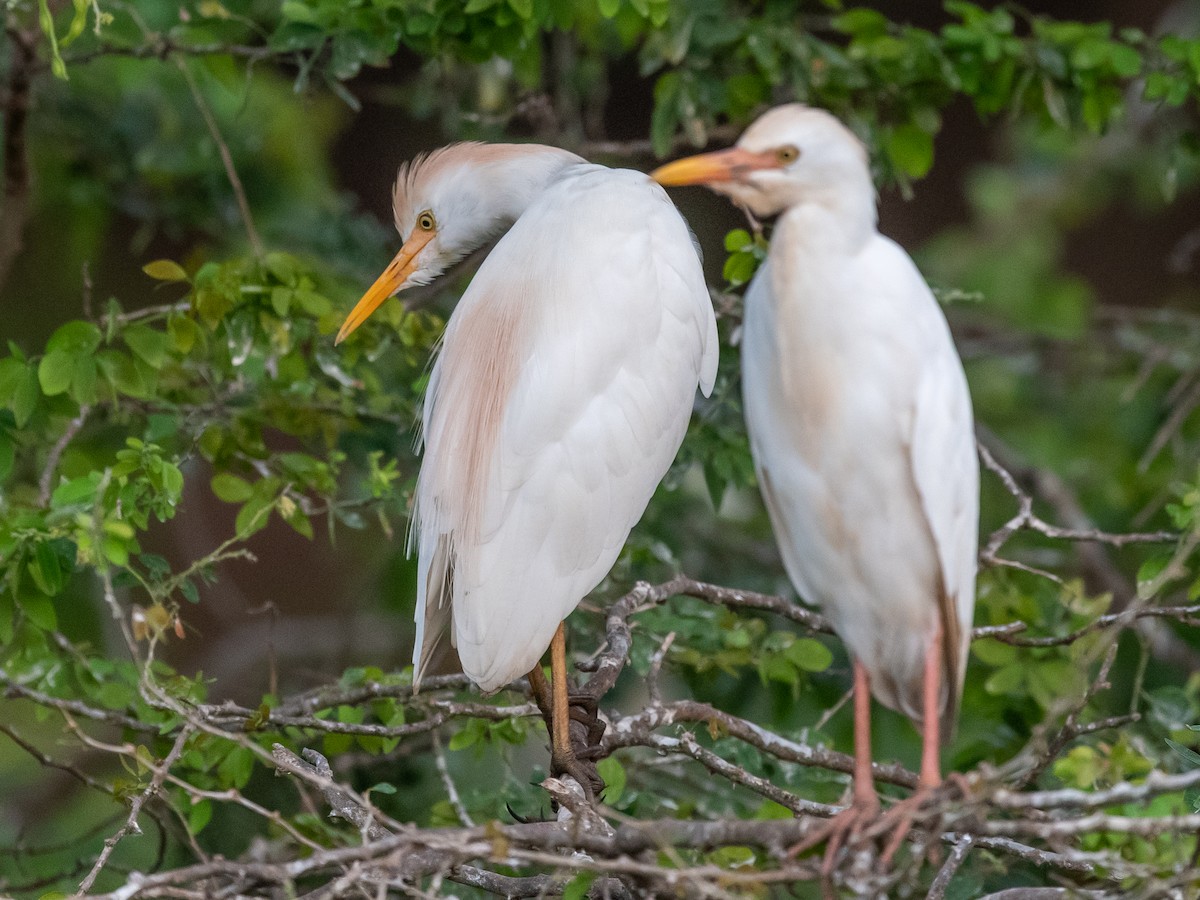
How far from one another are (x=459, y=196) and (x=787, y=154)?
3.64ft

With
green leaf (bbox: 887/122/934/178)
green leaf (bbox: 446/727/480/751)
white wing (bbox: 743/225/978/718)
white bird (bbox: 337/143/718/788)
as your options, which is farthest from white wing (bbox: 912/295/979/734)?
green leaf (bbox: 887/122/934/178)

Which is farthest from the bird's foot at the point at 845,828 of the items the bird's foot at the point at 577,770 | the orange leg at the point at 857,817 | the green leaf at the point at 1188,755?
the bird's foot at the point at 577,770

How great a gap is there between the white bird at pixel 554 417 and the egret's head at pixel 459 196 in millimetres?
244

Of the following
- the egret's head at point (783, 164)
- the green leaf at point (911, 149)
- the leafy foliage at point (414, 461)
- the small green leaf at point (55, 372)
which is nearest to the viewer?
the egret's head at point (783, 164)

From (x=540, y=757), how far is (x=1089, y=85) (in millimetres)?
2187

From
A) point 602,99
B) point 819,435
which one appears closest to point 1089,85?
point 602,99

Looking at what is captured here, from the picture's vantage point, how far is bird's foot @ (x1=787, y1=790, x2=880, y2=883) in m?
1.47

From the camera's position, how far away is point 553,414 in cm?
206

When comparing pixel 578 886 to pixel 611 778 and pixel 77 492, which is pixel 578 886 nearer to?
pixel 611 778

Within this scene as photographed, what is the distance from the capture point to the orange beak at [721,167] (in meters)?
1.40

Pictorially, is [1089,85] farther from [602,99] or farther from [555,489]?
[555,489]

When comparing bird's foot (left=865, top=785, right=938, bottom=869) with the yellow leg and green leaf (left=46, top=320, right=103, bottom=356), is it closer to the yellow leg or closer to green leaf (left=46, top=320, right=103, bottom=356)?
the yellow leg

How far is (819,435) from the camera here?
1467 millimetres

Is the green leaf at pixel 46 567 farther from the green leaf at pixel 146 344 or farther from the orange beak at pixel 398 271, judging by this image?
the orange beak at pixel 398 271
